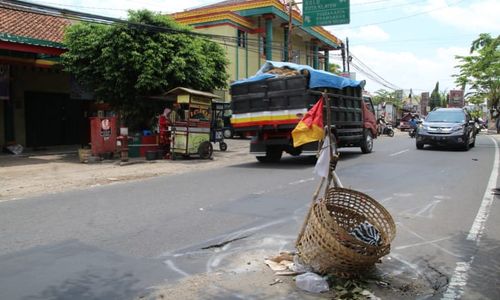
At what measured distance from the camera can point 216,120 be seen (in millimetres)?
22016

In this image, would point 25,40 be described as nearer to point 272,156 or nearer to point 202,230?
point 272,156

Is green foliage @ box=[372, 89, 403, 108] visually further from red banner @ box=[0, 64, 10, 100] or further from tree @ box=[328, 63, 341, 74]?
red banner @ box=[0, 64, 10, 100]

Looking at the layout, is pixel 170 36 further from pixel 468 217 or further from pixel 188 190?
pixel 468 217

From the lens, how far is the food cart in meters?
16.2

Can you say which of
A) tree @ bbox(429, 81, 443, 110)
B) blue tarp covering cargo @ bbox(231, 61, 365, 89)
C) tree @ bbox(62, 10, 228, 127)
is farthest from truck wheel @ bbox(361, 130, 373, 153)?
tree @ bbox(429, 81, 443, 110)

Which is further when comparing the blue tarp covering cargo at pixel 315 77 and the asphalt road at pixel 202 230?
the blue tarp covering cargo at pixel 315 77

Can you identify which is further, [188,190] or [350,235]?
[188,190]

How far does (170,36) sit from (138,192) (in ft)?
29.4

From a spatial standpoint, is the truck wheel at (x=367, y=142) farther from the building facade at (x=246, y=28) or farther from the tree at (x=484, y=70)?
the tree at (x=484, y=70)

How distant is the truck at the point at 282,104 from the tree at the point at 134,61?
3207mm

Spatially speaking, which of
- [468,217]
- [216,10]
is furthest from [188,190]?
[216,10]

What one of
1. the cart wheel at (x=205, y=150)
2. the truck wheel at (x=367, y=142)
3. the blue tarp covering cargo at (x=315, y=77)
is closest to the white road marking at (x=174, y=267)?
the blue tarp covering cargo at (x=315, y=77)

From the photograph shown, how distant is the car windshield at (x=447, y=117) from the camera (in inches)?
766

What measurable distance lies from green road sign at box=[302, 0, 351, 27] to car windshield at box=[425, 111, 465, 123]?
5218 mm
